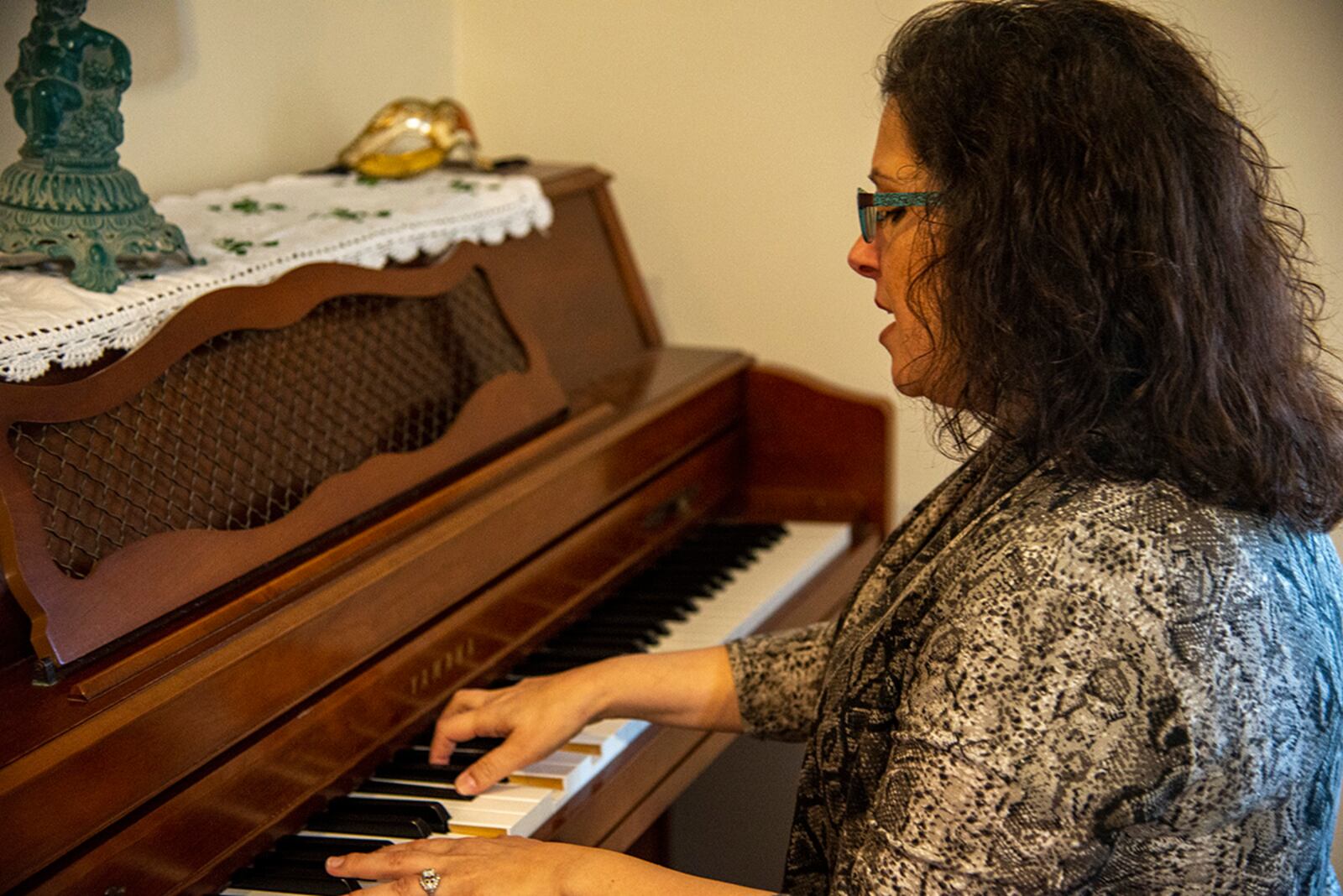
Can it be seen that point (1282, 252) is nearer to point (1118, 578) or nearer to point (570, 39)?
point (1118, 578)

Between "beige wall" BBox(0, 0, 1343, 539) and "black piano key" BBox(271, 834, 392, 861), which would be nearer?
"black piano key" BBox(271, 834, 392, 861)

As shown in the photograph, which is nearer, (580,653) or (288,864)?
(288,864)

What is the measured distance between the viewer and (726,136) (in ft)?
8.87

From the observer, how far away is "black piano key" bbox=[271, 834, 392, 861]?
1411mm

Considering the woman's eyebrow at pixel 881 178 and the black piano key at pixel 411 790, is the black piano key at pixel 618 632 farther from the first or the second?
the woman's eyebrow at pixel 881 178

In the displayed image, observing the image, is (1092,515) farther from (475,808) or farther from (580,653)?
(580,653)

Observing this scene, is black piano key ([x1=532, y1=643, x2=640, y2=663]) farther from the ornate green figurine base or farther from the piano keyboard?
the ornate green figurine base

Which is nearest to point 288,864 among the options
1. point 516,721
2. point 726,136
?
point 516,721

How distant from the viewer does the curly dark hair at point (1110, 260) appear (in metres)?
1.08

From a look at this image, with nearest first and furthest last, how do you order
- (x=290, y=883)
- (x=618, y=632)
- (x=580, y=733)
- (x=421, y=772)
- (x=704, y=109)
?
(x=290, y=883)
(x=421, y=772)
(x=580, y=733)
(x=618, y=632)
(x=704, y=109)

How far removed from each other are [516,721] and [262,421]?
1.52 feet

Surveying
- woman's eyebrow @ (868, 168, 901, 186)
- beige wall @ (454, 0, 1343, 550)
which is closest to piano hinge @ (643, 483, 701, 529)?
beige wall @ (454, 0, 1343, 550)

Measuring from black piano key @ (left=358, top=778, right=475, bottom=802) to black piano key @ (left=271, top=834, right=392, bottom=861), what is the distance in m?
0.09

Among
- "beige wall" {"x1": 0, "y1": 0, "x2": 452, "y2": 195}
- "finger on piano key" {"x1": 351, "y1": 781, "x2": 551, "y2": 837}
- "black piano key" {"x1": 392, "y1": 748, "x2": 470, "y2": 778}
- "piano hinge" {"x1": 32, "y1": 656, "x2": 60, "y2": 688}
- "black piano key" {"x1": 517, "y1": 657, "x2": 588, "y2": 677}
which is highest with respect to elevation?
"beige wall" {"x1": 0, "y1": 0, "x2": 452, "y2": 195}
